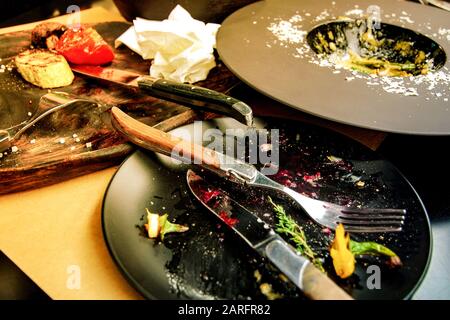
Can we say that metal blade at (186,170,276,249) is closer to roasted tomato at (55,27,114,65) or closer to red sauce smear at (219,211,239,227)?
red sauce smear at (219,211,239,227)

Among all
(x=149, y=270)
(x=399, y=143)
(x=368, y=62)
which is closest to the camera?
(x=149, y=270)

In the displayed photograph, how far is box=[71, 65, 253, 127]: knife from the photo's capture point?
866 mm

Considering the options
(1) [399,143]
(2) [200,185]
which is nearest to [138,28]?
(2) [200,185]

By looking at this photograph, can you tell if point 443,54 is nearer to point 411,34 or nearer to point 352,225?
point 411,34

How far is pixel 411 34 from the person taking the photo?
1.26m

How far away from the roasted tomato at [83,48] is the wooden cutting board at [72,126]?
2.3 inches

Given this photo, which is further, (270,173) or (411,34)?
(411,34)

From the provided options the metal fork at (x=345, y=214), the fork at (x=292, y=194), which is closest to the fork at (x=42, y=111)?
the fork at (x=292, y=194)

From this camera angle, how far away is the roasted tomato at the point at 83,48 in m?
1.13

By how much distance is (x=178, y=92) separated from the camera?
944 mm

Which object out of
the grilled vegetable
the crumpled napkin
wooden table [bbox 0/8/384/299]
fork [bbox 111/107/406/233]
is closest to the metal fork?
fork [bbox 111/107/406/233]

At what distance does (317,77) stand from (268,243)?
48cm

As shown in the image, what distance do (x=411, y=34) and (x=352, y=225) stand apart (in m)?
0.80

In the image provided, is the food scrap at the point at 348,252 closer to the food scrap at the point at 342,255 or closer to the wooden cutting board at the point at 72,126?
the food scrap at the point at 342,255
